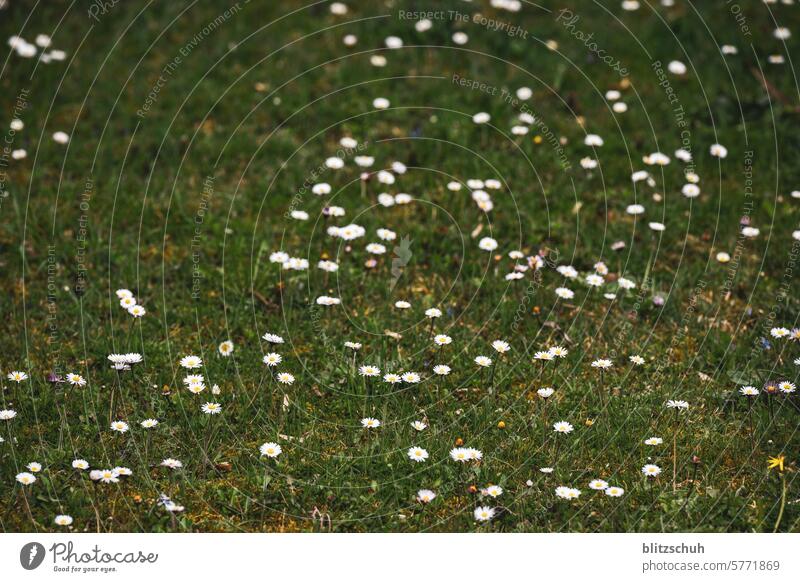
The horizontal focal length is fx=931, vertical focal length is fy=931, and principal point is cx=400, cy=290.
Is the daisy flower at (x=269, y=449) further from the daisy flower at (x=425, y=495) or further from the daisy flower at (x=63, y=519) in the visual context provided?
the daisy flower at (x=63, y=519)

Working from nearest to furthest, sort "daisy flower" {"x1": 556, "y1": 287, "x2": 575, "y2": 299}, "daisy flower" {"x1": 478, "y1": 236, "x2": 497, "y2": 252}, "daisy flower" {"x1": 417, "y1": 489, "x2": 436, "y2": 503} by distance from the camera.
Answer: "daisy flower" {"x1": 417, "y1": 489, "x2": 436, "y2": 503}, "daisy flower" {"x1": 556, "y1": 287, "x2": 575, "y2": 299}, "daisy flower" {"x1": 478, "y1": 236, "x2": 497, "y2": 252}

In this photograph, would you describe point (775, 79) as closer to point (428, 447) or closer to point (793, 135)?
point (793, 135)

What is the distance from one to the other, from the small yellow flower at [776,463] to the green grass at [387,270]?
0.11 feet

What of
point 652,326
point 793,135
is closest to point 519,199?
point 652,326

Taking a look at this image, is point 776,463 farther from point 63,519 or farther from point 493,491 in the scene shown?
point 63,519

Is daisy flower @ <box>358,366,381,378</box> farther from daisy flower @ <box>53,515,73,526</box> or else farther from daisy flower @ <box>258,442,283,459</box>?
daisy flower @ <box>53,515,73,526</box>

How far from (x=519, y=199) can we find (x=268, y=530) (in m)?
2.93

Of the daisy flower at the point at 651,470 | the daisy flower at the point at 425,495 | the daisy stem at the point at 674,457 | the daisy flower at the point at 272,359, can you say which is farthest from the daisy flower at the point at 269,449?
the daisy stem at the point at 674,457

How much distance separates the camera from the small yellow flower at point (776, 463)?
378cm

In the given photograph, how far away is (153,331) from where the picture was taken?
4.68 meters

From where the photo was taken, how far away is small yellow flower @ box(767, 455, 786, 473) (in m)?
3.78

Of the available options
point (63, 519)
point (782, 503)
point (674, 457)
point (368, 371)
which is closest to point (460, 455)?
point (368, 371)

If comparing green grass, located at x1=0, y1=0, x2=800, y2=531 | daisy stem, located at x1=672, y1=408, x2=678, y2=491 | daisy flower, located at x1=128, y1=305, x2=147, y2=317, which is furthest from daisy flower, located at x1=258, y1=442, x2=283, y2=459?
daisy stem, located at x1=672, y1=408, x2=678, y2=491

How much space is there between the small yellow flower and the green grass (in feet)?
0.11
